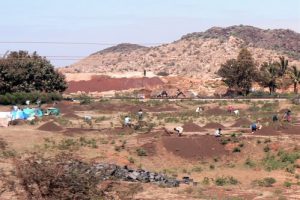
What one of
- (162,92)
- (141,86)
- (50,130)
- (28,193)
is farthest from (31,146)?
(141,86)

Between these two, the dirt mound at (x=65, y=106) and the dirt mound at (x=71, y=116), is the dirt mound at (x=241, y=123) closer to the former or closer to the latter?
the dirt mound at (x=71, y=116)

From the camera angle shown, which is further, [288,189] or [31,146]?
[31,146]

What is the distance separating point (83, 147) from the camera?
3353 centimetres

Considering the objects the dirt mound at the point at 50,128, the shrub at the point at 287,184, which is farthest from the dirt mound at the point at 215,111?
the shrub at the point at 287,184

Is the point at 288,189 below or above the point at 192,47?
below

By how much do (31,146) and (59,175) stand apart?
21363 mm

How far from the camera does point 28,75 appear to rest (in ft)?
226

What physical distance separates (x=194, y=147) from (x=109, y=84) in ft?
231

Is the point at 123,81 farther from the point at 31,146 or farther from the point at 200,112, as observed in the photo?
the point at 31,146

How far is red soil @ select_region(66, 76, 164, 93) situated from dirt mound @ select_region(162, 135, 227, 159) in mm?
66792

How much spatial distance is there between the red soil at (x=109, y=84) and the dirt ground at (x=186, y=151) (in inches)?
2100

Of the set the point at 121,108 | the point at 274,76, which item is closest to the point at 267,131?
the point at 121,108

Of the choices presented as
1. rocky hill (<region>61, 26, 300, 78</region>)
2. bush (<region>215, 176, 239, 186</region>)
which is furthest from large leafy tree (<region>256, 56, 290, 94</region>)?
bush (<region>215, 176, 239, 186</region>)

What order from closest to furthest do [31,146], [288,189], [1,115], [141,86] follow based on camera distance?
[288,189] → [31,146] → [1,115] → [141,86]
